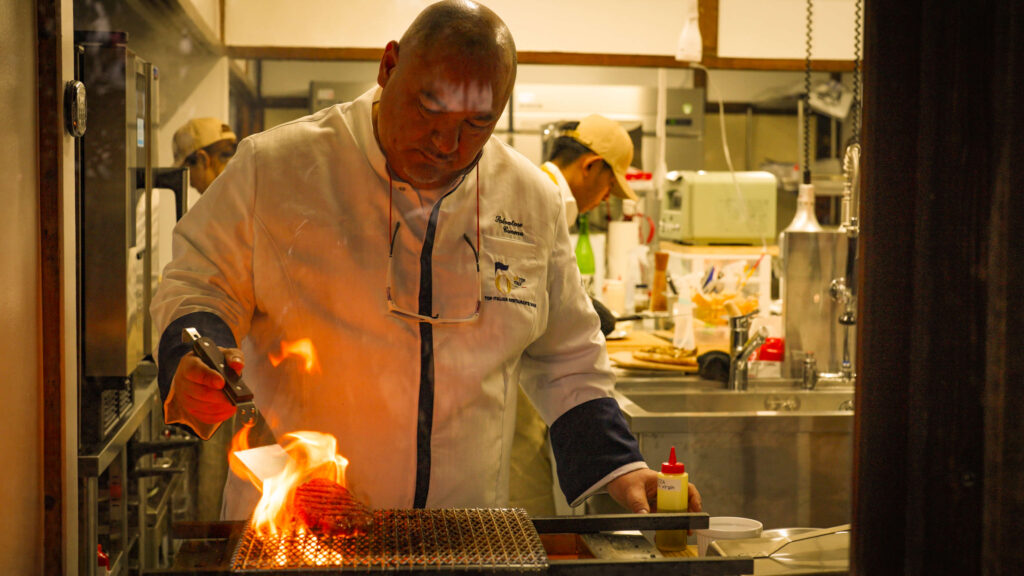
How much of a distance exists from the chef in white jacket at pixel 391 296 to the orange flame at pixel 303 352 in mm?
10

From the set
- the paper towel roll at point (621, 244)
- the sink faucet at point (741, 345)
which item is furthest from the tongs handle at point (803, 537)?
the paper towel roll at point (621, 244)

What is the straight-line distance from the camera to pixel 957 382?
72 centimetres

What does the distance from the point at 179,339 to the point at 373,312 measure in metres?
0.30

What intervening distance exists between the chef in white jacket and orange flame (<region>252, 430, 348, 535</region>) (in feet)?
0.13

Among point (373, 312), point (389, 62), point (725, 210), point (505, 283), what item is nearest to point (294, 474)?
point (373, 312)

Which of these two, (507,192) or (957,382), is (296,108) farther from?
(957,382)

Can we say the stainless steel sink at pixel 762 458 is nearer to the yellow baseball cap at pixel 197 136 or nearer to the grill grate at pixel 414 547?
the grill grate at pixel 414 547

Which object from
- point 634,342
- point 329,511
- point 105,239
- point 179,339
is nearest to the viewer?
point 329,511

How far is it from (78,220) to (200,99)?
0.99 metres

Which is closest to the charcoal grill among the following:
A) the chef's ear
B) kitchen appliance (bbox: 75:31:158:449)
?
the chef's ear

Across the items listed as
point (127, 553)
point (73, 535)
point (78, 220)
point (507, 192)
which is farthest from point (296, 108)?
point (73, 535)

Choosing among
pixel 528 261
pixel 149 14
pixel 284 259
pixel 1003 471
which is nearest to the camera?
pixel 1003 471

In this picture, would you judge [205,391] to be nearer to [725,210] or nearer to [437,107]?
[437,107]

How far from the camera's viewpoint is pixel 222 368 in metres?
1.02
